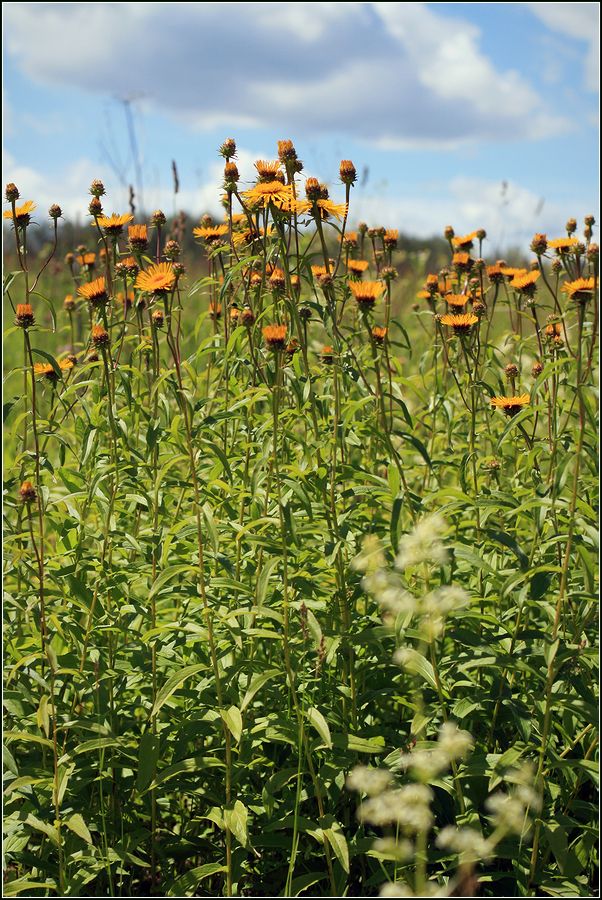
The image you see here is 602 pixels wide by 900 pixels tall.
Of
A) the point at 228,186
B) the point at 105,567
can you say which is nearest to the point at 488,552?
the point at 105,567

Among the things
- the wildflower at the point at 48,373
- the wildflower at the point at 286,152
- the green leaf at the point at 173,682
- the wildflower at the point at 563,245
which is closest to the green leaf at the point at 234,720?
the green leaf at the point at 173,682

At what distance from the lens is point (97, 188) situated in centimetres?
246

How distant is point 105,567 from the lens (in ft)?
7.25

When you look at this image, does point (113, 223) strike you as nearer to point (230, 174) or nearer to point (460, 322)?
point (230, 174)

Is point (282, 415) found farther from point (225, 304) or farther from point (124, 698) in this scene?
point (124, 698)

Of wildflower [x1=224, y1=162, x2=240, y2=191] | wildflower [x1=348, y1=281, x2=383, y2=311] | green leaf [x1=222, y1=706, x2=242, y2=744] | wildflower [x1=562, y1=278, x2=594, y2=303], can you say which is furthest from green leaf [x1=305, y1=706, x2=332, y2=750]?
wildflower [x1=224, y1=162, x2=240, y2=191]

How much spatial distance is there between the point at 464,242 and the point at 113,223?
50.9 inches

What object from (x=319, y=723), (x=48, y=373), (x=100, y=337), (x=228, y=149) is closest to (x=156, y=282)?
(x=100, y=337)

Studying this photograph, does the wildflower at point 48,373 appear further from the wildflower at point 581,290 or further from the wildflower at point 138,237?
the wildflower at point 581,290

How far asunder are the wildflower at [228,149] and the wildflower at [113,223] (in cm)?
33

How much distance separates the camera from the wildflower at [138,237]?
7.53 ft

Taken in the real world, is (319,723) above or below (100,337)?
below

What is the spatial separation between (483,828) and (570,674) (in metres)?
0.42

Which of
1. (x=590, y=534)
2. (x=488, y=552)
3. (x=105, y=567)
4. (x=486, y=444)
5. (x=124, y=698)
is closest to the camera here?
(x=590, y=534)
